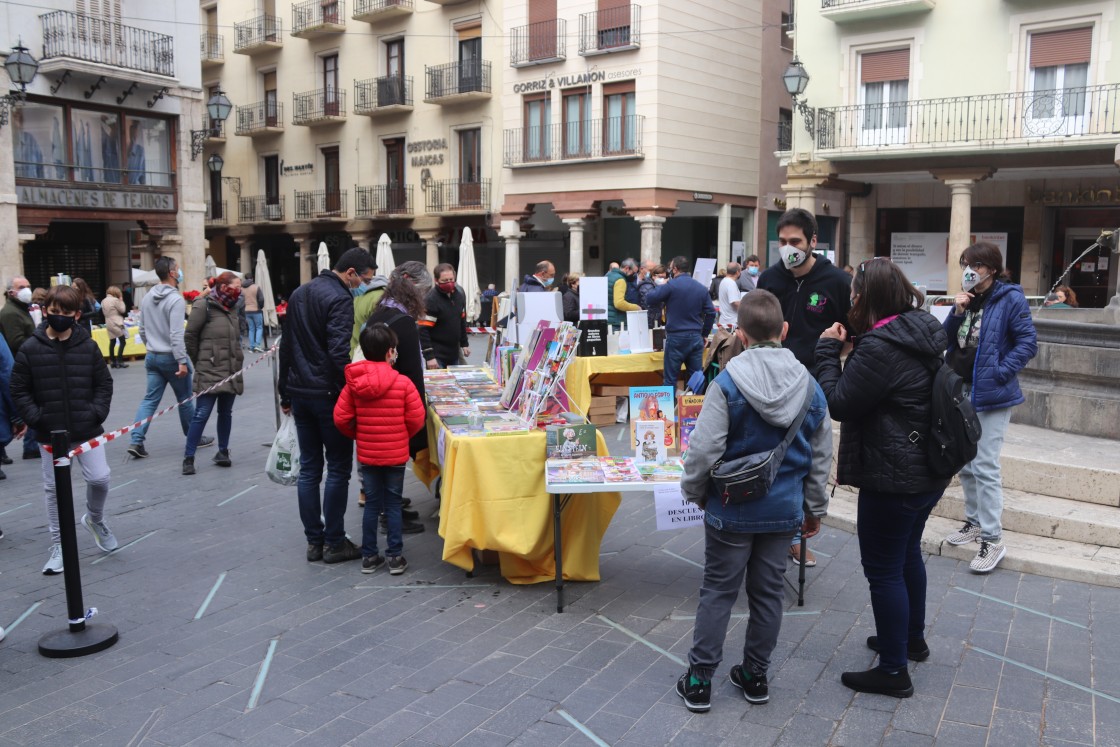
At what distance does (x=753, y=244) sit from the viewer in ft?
87.4

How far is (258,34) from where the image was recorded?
33.2 metres

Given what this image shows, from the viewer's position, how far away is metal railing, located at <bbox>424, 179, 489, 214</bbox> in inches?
1097

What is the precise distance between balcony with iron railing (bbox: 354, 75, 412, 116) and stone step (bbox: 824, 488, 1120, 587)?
2565 cm

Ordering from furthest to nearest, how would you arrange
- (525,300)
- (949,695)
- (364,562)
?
(525,300) < (364,562) < (949,695)

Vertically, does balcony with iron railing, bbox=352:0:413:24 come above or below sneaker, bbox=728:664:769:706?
above

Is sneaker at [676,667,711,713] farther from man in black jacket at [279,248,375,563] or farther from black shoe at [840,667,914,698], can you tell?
man in black jacket at [279,248,375,563]

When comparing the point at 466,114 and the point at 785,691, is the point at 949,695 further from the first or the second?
the point at 466,114

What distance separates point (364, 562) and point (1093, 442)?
18.1ft

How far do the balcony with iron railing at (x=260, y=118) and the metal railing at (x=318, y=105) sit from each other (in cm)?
98

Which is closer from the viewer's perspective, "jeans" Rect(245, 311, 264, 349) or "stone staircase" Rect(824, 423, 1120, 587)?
"stone staircase" Rect(824, 423, 1120, 587)

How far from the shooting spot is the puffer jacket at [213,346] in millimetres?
8742

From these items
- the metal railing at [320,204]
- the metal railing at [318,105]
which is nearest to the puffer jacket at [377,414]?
the metal railing at [320,204]

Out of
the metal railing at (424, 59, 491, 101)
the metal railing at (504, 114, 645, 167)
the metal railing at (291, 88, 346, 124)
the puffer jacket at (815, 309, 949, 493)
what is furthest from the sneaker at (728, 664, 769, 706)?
the metal railing at (291, 88, 346, 124)

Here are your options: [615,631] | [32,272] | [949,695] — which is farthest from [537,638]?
[32,272]
